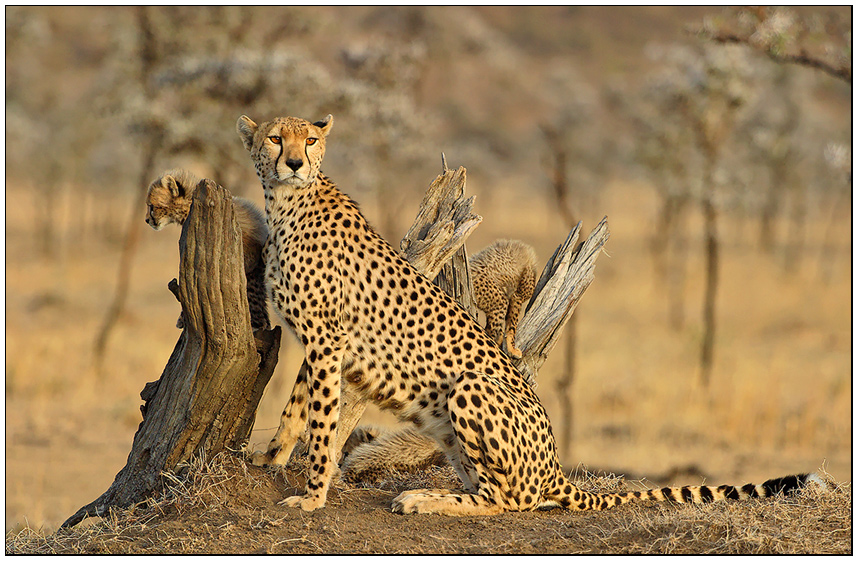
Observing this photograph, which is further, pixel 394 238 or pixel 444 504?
pixel 394 238

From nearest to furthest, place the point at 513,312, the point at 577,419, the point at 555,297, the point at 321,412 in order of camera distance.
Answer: the point at 321,412 → the point at 555,297 → the point at 513,312 → the point at 577,419

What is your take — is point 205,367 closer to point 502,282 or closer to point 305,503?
point 305,503

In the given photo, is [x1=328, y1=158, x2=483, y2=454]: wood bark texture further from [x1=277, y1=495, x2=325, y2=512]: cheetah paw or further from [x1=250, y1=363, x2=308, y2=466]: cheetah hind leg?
[x1=277, y1=495, x2=325, y2=512]: cheetah paw

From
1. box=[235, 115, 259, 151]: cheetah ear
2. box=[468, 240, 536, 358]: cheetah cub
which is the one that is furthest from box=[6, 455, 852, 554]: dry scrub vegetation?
box=[468, 240, 536, 358]: cheetah cub

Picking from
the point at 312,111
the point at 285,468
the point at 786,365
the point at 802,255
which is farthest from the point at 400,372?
the point at 802,255

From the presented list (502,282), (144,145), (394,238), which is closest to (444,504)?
(502,282)

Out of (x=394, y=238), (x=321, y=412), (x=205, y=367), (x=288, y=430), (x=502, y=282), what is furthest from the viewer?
(x=394, y=238)

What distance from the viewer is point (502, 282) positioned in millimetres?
6703

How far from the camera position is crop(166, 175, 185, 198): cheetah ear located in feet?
16.8

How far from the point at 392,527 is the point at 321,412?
Answer: 2.26 feet

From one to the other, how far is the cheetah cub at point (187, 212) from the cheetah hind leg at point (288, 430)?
49 centimetres

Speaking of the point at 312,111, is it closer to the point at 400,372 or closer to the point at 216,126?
the point at 216,126

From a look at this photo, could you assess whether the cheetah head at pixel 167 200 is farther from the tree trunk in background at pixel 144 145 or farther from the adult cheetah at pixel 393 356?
the tree trunk in background at pixel 144 145

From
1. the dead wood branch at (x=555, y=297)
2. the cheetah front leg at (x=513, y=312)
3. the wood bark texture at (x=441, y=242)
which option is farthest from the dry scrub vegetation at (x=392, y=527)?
the cheetah front leg at (x=513, y=312)
